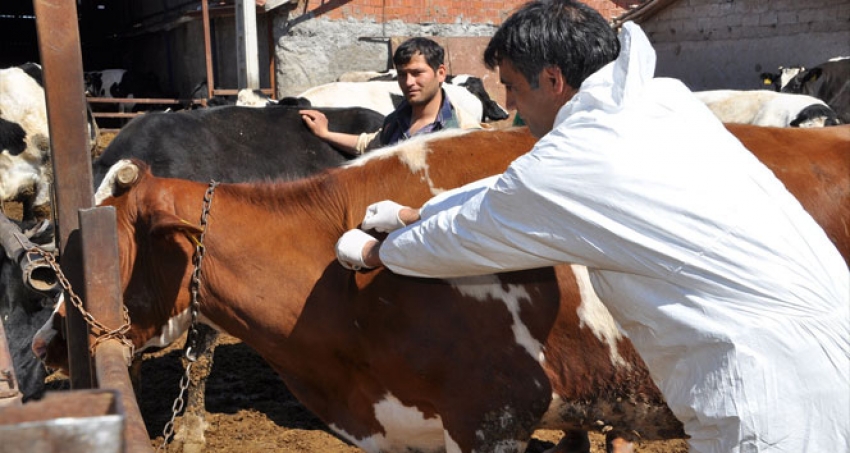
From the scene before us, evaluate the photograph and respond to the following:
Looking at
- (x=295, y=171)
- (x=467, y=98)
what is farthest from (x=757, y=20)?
(x=295, y=171)

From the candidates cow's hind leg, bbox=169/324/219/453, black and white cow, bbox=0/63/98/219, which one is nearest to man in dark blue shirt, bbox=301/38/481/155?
cow's hind leg, bbox=169/324/219/453

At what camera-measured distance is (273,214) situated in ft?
9.31

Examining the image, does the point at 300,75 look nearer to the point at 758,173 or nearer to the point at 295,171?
the point at 295,171

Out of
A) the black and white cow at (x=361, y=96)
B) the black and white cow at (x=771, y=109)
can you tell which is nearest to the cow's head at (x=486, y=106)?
the black and white cow at (x=361, y=96)

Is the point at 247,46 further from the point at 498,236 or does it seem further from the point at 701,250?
the point at 701,250

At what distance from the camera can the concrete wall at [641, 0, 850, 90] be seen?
1371 cm

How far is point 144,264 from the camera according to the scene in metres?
2.75

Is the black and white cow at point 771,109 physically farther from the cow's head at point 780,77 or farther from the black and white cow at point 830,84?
the cow's head at point 780,77

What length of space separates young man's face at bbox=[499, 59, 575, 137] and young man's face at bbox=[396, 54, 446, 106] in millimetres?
2036

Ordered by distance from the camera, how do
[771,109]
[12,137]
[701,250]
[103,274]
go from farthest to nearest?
1. [12,137]
2. [771,109]
3. [103,274]
4. [701,250]

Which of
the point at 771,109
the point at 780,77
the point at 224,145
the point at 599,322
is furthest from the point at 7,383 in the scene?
the point at 780,77

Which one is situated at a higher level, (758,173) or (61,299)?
(758,173)

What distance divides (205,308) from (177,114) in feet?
10.2

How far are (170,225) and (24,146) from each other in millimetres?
8362
